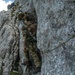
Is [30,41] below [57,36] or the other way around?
the other way around

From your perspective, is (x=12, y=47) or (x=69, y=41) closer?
(x=69, y=41)

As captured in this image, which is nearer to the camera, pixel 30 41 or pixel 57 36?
pixel 57 36

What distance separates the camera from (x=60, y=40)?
58.1 ft

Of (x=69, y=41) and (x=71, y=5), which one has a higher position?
(x=71, y=5)

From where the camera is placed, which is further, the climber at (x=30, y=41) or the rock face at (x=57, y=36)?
the climber at (x=30, y=41)

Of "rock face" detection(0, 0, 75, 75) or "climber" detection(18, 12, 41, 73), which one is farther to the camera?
"climber" detection(18, 12, 41, 73)

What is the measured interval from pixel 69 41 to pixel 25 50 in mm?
8635

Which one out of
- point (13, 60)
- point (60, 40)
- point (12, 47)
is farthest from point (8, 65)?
point (60, 40)

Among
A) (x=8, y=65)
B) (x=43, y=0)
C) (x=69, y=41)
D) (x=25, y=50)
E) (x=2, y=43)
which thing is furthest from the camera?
(x=2, y=43)

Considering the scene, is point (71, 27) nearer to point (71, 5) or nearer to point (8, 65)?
point (71, 5)

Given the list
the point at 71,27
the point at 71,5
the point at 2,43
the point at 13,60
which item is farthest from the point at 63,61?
the point at 2,43

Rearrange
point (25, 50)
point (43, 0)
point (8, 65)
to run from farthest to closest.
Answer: point (8, 65), point (25, 50), point (43, 0)

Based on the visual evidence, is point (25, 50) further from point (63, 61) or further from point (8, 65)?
point (63, 61)

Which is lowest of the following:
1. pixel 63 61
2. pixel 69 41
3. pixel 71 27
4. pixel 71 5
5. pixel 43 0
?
pixel 63 61
